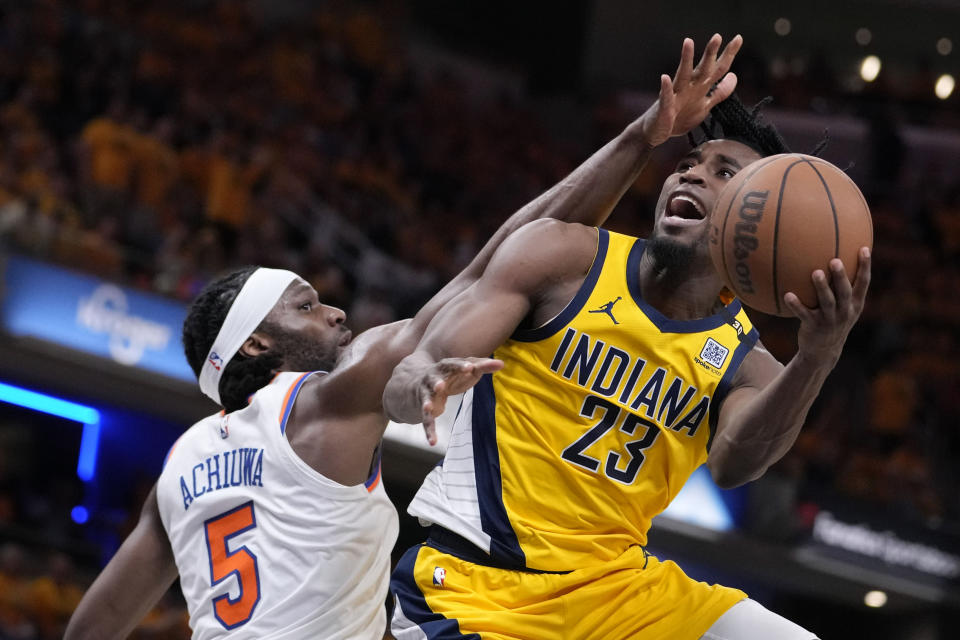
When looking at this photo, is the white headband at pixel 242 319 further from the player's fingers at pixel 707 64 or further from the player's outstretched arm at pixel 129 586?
the player's fingers at pixel 707 64

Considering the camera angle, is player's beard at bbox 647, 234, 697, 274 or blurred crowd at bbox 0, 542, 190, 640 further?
blurred crowd at bbox 0, 542, 190, 640

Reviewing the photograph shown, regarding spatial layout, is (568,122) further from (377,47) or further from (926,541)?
(926,541)

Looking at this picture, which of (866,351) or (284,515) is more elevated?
(284,515)

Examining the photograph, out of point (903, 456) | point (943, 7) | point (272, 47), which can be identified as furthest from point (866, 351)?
point (272, 47)

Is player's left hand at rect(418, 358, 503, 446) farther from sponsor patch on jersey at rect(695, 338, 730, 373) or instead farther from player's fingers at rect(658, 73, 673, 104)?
player's fingers at rect(658, 73, 673, 104)

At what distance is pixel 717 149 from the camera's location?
10.3ft

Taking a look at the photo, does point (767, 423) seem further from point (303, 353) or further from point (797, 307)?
point (303, 353)

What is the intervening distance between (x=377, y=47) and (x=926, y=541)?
9880 mm

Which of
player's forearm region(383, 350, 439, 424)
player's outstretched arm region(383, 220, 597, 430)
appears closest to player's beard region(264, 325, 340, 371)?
player's outstretched arm region(383, 220, 597, 430)

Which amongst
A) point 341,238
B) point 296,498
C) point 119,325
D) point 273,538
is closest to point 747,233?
point 296,498

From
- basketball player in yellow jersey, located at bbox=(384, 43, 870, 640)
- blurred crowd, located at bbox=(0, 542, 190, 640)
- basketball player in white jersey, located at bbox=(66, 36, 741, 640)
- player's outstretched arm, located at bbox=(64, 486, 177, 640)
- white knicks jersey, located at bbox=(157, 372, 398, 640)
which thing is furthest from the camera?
blurred crowd, located at bbox=(0, 542, 190, 640)

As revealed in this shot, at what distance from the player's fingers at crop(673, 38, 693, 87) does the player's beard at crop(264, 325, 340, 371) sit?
4.72 ft

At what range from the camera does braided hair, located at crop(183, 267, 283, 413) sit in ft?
12.2

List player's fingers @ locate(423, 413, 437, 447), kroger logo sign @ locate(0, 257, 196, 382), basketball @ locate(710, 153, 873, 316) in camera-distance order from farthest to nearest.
→ kroger logo sign @ locate(0, 257, 196, 382)
basketball @ locate(710, 153, 873, 316)
player's fingers @ locate(423, 413, 437, 447)
